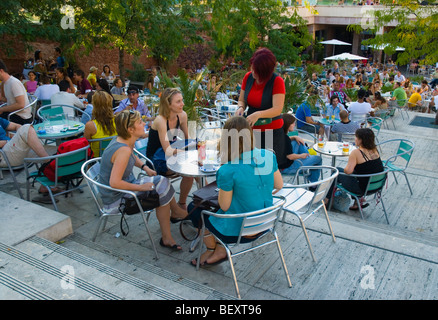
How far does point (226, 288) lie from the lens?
9.40 feet

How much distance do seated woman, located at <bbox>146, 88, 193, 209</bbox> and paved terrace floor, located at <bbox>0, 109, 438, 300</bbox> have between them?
0.53m

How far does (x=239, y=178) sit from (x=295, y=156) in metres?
2.03

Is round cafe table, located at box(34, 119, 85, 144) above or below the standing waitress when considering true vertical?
below

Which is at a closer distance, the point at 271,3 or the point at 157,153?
the point at 157,153

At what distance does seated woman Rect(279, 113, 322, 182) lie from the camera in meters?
4.57

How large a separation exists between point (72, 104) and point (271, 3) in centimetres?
1039

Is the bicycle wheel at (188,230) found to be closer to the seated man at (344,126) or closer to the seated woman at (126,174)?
the seated woman at (126,174)

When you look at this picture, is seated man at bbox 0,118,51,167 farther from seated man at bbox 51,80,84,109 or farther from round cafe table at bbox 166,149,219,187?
seated man at bbox 51,80,84,109

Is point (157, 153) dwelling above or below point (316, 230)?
above

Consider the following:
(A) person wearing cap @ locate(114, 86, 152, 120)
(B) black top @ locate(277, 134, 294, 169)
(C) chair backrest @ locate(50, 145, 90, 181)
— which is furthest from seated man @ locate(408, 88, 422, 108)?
(C) chair backrest @ locate(50, 145, 90, 181)

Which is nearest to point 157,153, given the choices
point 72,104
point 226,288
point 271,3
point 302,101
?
point 226,288

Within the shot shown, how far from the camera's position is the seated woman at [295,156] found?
4566 mm

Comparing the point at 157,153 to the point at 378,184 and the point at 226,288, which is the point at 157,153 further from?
the point at 378,184

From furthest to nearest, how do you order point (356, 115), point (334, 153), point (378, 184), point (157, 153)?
point (356, 115) → point (334, 153) → point (378, 184) → point (157, 153)
